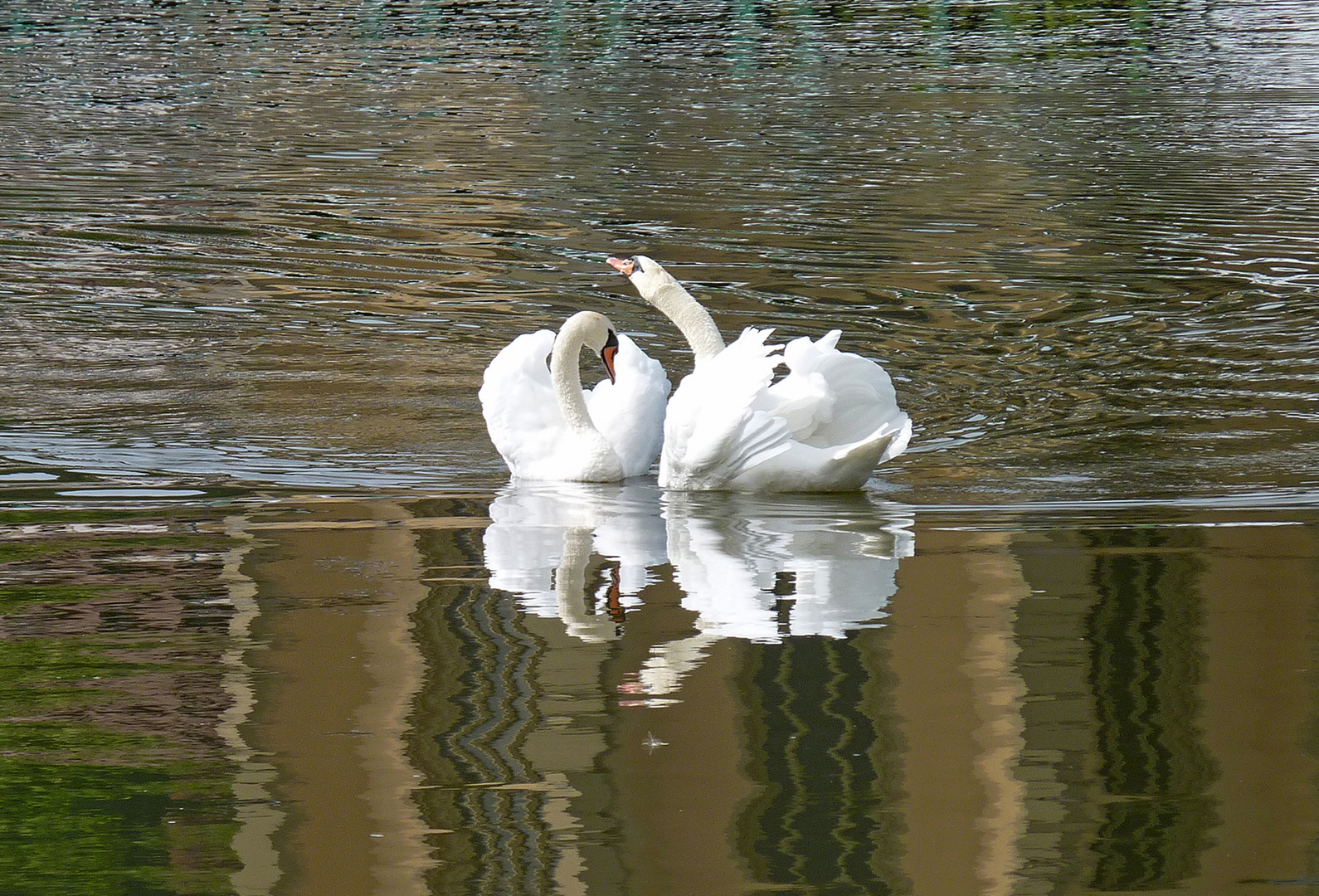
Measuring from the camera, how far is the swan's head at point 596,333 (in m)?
8.20

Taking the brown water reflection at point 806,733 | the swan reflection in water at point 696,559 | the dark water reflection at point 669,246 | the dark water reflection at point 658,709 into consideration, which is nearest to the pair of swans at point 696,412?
the swan reflection in water at point 696,559

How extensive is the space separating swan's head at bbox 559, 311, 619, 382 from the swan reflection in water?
2.12ft

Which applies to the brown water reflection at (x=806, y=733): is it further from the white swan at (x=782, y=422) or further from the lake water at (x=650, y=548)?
the white swan at (x=782, y=422)

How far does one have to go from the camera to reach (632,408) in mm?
8430

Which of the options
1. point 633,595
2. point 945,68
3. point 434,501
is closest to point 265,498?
point 434,501

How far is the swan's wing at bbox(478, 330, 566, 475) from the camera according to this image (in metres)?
8.19

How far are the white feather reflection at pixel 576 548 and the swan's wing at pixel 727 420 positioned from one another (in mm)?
267

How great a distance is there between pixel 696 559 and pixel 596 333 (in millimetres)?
2179

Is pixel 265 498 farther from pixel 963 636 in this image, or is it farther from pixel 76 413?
pixel 963 636

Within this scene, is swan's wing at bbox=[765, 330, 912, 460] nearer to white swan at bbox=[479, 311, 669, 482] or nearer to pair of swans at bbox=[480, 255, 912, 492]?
pair of swans at bbox=[480, 255, 912, 492]

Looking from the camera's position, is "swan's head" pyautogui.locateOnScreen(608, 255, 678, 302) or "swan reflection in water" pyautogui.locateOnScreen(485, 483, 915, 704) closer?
"swan reflection in water" pyautogui.locateOnScreen(485, 483, 915, 704)

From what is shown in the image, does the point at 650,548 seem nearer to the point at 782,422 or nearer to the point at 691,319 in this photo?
the point at 782,422

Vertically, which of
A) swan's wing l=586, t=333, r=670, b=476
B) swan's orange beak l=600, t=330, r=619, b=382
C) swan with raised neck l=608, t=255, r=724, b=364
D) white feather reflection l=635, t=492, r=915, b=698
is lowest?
white feather reflection l=635, t=492, r=915, b=698

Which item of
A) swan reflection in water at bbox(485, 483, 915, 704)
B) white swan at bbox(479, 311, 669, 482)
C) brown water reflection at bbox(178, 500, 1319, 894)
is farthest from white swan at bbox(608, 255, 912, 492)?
brown water reflection at bbox(178, 500, 1319, 894)
